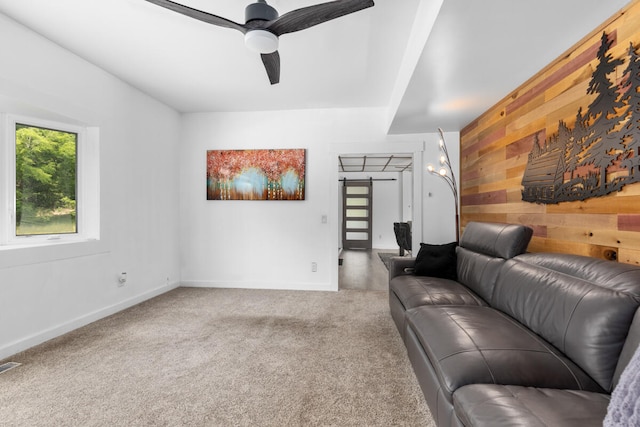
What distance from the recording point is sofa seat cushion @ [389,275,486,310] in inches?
88.7

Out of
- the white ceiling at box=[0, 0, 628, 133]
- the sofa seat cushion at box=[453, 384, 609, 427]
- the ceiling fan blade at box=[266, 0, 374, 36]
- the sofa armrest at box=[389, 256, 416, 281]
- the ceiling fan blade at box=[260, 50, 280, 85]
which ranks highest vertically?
the white ceiling at box=[0, 0, 628, 133]

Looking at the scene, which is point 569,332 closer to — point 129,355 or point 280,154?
point 129,355

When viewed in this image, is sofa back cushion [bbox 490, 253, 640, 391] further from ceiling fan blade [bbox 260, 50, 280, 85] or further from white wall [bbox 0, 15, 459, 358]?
white wall [bbox 0, 15, 459, 358]

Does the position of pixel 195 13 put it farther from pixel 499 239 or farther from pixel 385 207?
pixel 385 207

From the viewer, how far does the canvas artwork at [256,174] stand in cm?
442

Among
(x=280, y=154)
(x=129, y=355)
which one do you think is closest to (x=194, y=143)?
(x=280, y=154)

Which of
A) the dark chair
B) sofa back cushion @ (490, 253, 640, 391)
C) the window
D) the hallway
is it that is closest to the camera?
sofa back cushion @ (490, 253, 640, 391)

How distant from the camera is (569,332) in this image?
1417 mm

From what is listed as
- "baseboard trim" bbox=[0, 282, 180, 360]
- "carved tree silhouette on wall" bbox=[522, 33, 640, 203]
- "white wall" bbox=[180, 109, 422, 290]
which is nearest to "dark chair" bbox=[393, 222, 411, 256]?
"white wall" bbox=[180, 109, 422, 290]

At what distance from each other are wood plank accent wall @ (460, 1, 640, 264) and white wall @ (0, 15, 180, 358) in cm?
405

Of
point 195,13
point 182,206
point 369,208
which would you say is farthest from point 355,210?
point 195,13

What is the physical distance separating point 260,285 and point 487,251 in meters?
Result: 3.05

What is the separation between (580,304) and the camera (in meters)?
1.42

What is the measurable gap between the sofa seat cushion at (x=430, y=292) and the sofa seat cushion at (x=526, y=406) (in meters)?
1.07
